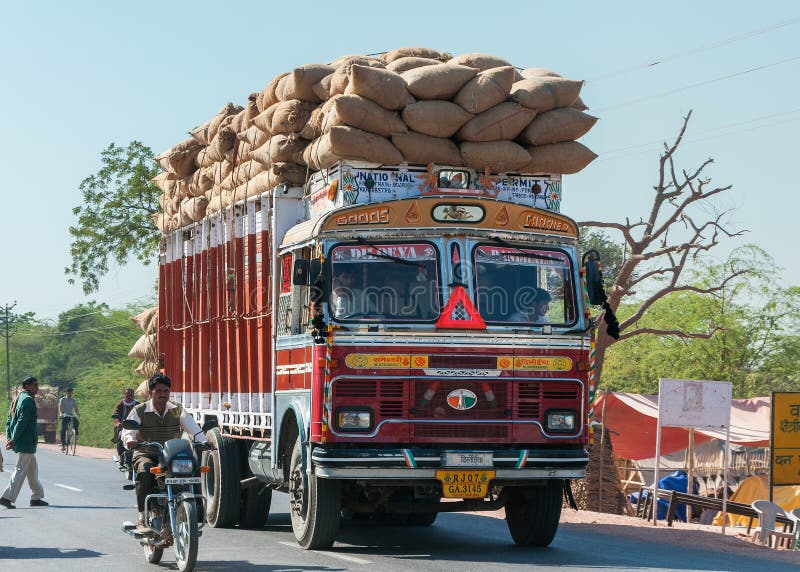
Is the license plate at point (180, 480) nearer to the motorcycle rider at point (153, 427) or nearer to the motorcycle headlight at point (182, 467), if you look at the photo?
the motorcycle headlight at point (182, 467)

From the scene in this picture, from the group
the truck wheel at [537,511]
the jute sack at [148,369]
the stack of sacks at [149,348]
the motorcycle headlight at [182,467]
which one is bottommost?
the truck wheel at [537,511]

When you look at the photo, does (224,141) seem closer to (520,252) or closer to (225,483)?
(225,483)

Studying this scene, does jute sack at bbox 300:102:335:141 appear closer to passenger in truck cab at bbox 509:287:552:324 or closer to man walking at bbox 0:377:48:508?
passenger in truck cab at bbox 509:287:552:324

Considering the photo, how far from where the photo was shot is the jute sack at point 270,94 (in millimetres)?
14688

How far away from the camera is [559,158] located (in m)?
13.0

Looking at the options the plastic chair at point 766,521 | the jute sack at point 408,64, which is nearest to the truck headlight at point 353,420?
the jute sack at point 408,64

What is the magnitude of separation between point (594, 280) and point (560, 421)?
1.35m

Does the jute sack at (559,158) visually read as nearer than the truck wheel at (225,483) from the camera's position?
Yes

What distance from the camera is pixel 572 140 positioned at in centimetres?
1335

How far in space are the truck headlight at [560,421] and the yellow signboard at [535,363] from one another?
0.41 meters

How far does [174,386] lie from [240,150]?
161 inches

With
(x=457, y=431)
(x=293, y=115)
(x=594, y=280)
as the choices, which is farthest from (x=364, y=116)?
(x=457, y=431)

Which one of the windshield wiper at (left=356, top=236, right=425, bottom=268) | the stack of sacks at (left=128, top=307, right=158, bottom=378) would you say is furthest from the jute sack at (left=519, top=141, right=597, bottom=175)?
the stack of sacks at (left=128, top=307, right=158, bottom=378)

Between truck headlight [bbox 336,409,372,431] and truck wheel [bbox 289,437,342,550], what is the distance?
662mm
